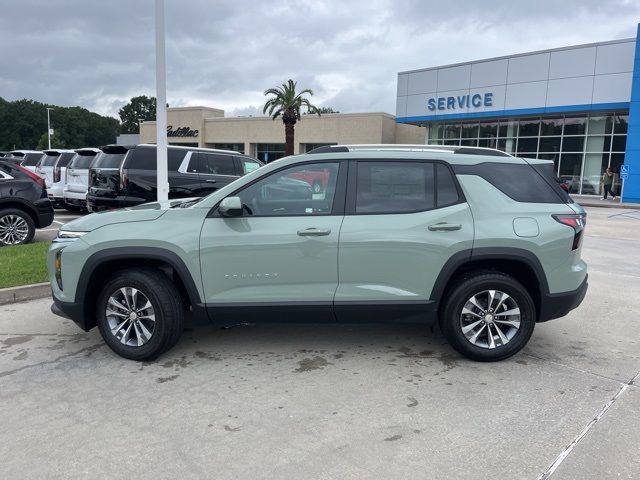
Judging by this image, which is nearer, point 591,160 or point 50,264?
point 50,264

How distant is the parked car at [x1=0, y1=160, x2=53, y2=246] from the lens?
9.02 m

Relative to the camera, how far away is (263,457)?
3014 mm

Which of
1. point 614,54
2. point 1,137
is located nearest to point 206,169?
point 614,54

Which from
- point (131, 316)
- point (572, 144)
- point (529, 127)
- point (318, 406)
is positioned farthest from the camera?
point (529, 127)

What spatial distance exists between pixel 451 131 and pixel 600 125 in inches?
365

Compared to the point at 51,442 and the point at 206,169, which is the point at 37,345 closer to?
the point at 51,442

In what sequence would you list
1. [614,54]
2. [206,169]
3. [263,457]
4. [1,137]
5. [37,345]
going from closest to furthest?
[263,457] < [37,345] < [206,169] < [614,54] < [1,137]

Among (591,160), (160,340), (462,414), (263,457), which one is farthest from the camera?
(591,160)

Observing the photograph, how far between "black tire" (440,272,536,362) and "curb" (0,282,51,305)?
4800mm

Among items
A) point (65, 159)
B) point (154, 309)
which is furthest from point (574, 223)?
point (65, 159)

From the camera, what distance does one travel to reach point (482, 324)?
4395 millimetres

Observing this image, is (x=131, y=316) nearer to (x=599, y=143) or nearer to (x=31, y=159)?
(x=31, y=159)

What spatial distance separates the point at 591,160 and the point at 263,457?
3061cm

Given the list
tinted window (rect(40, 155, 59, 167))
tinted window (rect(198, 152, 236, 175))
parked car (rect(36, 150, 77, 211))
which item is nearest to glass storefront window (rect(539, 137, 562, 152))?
tinted window (rect(198, 152, 236, 175))
